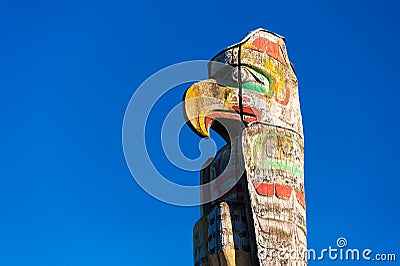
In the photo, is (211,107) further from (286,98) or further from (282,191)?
(282,191)

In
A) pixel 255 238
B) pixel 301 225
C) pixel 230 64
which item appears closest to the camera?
pixel 255 238

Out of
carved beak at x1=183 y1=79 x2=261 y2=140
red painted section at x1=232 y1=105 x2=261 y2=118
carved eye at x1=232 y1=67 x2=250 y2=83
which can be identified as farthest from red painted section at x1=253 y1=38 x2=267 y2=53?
red painted section at x1=232 y1=105 x2=261 y2=118

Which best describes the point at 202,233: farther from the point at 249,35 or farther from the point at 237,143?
the point at 249,35

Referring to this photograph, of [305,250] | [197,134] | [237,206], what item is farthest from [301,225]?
[197,134]

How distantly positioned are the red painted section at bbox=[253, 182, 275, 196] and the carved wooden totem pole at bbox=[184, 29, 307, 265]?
1 centimetres

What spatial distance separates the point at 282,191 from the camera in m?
8.12

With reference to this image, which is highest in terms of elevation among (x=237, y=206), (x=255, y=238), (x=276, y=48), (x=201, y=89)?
(x=276, y=48)

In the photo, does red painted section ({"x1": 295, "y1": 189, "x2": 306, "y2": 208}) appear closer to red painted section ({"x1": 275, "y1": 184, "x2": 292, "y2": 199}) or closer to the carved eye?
red painted section ({"x1": 275, "y1": 184, "x2": 292, "y2": 199})

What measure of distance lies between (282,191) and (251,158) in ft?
1.79

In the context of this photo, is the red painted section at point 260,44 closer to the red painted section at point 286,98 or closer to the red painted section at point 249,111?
the red painted section at point 286,98

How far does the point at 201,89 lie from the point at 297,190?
5.75 ft

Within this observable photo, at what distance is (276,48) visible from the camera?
928cm

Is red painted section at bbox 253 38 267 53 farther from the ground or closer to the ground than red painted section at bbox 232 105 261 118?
farther from the ground

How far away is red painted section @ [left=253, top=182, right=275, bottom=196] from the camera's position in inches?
315
